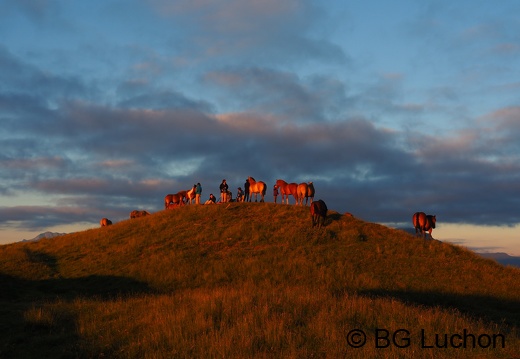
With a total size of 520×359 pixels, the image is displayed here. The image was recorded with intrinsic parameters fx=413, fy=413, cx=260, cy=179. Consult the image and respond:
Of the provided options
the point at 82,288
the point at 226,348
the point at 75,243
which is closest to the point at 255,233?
the point at 82,288

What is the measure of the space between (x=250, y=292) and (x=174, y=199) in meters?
36.3

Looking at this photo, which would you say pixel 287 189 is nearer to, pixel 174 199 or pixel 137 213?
pixel 174 199

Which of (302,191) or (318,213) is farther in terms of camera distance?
(302,191)

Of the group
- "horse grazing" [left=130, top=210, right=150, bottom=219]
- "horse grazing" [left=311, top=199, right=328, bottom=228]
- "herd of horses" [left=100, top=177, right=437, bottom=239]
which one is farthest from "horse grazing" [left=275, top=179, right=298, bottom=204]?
"horse grazing" [left=130, top=210, right=150, bottom=219]

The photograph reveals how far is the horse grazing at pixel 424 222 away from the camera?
39.2m

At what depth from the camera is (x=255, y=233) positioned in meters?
35.6

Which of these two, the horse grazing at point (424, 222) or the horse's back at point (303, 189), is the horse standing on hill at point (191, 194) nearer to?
the horse's back at point (303, 189)

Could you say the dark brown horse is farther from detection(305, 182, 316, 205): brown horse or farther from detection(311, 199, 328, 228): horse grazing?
detection(311, 199, 328, 228): horse grazing

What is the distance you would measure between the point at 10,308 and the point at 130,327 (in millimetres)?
9136

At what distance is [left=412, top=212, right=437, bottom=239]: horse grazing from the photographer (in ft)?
129

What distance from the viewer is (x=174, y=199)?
51.5m

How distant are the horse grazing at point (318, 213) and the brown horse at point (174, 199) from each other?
20392mm

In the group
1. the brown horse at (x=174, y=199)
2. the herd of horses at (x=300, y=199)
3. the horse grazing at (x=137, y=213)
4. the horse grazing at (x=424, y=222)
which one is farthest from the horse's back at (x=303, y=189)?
the horse grazing at (x=137, y=213)

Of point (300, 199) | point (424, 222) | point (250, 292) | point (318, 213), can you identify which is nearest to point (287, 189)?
point (300, 199)
